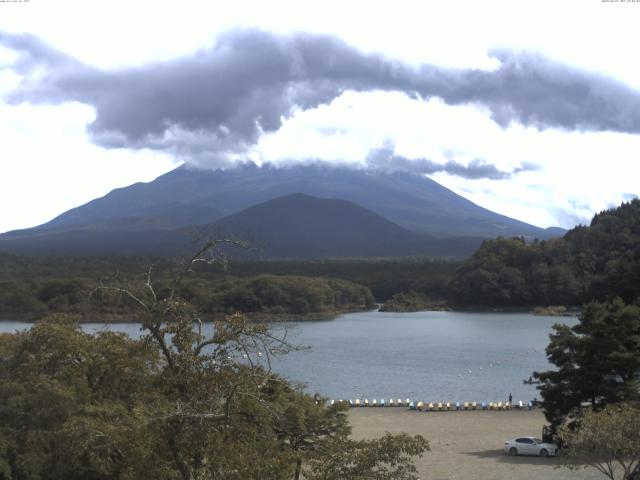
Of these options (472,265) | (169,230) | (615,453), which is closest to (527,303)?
(472,265)

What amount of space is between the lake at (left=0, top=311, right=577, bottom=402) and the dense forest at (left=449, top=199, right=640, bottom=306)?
13.5m

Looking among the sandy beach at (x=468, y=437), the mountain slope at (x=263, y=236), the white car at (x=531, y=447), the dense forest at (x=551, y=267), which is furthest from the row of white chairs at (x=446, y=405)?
the mountain slope at (x=263, y=236)

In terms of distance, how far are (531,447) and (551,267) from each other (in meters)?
67.1

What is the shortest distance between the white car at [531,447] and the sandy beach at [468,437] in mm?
222

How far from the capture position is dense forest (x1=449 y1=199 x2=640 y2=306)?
8031 cm

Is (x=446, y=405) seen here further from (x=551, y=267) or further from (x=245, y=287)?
(x=551, y=267)

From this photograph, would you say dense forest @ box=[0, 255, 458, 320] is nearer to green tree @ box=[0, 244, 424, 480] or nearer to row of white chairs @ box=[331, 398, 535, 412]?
row of white chairs @ box=[331, 398, 535, 412]

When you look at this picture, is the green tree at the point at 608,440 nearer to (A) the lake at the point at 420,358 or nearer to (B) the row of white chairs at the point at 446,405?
(A) the lake at the point at 420,358

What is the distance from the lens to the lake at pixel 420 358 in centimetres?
3256

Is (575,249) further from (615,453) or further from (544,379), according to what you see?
(615,453)

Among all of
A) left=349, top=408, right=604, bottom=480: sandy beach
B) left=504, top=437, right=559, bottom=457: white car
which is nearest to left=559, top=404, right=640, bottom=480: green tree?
left=349, top=408, right=604, bottom=480: sandy beach

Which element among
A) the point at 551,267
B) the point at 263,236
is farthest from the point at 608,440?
the point at 263,236

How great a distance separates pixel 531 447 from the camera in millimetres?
18953

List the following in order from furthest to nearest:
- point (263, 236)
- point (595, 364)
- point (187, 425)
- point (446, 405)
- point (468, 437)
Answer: point (263, 236)
point (446, 405)
point (468, 437)
point (595, 364)
point (187, 425)
